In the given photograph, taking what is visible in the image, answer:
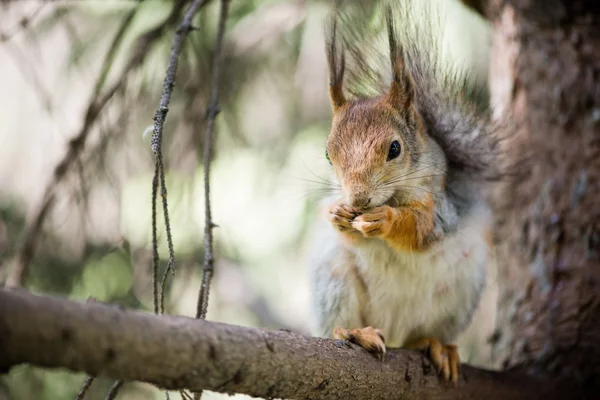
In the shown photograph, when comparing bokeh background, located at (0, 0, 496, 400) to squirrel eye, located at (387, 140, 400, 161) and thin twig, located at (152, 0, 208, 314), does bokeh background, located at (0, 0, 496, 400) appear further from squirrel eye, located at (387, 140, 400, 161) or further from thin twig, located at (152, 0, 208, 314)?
thin twig, located at (152, 0, 208, 314)

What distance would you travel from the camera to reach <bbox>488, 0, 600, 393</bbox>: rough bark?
1.84m

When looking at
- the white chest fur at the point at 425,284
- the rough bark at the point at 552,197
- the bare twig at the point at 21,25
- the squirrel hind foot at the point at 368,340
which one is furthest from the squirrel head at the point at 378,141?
the bare twig at the point at 21,25

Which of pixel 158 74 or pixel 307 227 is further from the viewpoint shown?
pixel 307 227

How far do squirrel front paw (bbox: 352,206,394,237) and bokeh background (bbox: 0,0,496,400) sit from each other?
31 cm

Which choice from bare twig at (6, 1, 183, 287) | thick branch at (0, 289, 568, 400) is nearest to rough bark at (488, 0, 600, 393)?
thick branch at (0, 289, 568, 400)

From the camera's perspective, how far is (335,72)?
166 centimetres

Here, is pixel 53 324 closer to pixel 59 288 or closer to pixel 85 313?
pixel 85 313

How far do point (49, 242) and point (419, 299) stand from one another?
0.99 meters

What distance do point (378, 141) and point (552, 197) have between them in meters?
0.70

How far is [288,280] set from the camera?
257 cm

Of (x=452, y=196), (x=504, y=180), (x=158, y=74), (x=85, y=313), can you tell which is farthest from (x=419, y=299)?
(x=85, y=313)

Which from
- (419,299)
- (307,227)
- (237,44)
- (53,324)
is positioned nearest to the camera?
(53,324)

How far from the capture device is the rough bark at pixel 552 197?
184 centimetres

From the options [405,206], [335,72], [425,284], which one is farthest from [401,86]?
[425,284]
